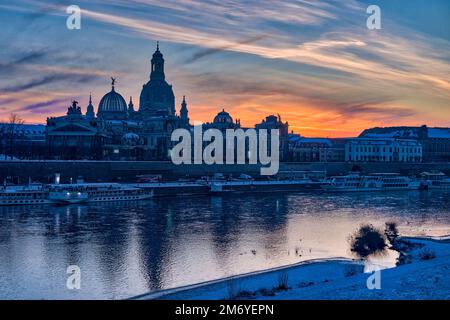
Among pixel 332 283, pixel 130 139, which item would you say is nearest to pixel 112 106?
pixel 130 139

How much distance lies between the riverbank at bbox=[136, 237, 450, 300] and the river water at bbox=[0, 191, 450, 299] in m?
1.01

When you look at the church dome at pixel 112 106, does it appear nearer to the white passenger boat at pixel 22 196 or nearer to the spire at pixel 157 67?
the spire at pixel 157 67

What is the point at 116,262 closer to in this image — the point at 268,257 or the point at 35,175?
the point at 268,257

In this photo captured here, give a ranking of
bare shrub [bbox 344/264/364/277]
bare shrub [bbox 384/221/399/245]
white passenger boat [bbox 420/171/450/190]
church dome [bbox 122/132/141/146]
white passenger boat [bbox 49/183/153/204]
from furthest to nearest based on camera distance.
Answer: church dome [bbox 122/132/141/146] → white passenger boat [bbox 420/171/450/190] → white passenger boat [bbox 49/183/153/204] → bare shrub [bbox 384/221/399/245] → bare shrub [bbox 344/264/364/277]

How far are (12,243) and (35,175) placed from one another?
21121mm

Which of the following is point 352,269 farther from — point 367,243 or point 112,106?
point 112,106

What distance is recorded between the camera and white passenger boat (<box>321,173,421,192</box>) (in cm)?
4584

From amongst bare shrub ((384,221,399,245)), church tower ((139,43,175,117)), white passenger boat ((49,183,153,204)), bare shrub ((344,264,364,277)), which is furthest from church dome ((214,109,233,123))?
bare shrub ((344,264,364,277))

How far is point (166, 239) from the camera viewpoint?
1925 cm

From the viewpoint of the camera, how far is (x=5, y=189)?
31.5 meters

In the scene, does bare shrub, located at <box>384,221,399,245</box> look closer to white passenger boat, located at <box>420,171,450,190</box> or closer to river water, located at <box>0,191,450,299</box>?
river water, located at <box>0,191,450,299</box>

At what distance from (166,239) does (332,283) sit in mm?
9037

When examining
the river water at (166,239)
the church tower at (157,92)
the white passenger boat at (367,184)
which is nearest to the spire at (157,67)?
the church tower at (157,92)
